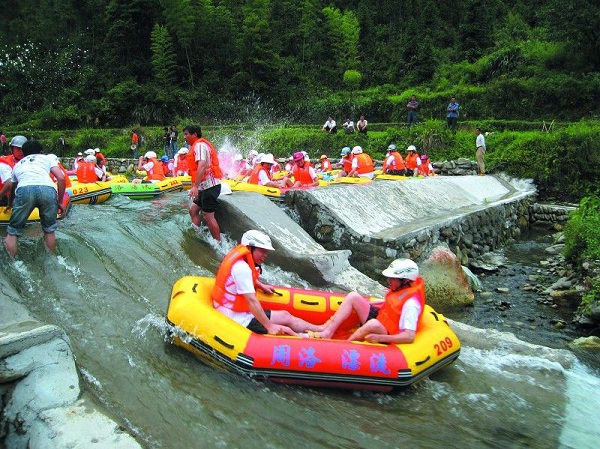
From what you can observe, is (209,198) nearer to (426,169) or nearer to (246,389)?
(246,389)

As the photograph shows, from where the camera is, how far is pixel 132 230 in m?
8.66

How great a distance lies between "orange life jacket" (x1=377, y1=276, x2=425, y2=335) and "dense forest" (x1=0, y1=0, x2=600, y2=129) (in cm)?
2314

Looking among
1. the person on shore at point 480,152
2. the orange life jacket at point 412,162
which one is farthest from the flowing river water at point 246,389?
the person on shore at point 480,152

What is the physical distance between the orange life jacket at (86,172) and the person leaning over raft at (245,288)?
354 inches

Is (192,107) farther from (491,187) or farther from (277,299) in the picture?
(277,299)

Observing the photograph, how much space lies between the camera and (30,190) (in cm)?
661

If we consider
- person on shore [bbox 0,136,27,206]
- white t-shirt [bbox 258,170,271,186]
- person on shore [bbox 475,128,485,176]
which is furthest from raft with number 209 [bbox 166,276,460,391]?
person on shore [bbox 475,128,485,176]

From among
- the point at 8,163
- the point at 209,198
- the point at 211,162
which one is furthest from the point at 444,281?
the point at 8,163

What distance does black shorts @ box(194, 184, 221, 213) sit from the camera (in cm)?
826

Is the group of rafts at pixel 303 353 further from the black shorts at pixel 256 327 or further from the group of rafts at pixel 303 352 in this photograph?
the black shorts at pixel 256 327

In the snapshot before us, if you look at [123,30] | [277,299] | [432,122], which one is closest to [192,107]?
[123,30]

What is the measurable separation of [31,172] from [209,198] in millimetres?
2569

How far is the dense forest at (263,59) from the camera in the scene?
98.4 feet

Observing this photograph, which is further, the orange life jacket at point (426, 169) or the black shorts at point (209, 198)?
the orange life jacket at point (426, 169)
